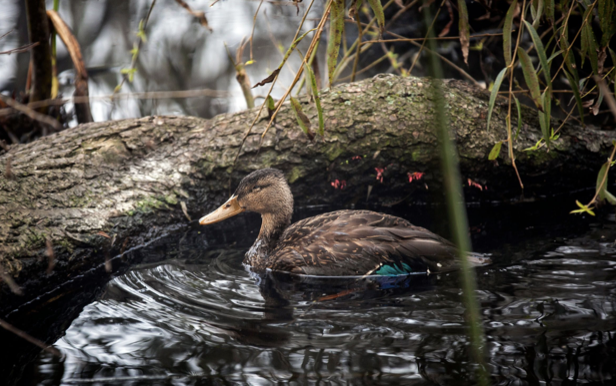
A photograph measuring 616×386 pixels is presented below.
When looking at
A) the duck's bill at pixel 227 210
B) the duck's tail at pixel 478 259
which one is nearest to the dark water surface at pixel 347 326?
the duck's tail at pixel 478 259

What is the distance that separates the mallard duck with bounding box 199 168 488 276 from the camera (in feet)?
12.3

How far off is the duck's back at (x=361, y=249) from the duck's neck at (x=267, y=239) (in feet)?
0.30

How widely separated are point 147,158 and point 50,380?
113 inches

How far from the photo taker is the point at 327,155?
5.01 m

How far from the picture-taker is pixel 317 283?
147 inches

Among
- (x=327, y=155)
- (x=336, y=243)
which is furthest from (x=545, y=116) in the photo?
(x=327, y=155)

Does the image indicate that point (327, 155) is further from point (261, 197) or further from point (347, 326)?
point (347, 326)

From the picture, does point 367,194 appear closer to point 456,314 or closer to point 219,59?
point 456,314

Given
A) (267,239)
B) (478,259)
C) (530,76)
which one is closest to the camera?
(530,76)

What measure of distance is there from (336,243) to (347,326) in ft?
3.49

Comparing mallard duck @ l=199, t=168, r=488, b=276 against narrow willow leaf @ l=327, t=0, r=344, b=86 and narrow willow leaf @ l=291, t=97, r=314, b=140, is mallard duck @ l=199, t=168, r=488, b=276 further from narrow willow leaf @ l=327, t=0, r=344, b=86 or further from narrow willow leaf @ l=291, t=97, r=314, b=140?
narrow willow leaf @ l=327, t=0, r=344, b=86

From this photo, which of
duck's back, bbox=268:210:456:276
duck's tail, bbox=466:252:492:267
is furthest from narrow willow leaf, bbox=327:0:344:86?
duck's tail, bbox=466:252:492:267

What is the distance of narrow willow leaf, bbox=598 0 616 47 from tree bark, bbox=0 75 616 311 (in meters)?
2.12

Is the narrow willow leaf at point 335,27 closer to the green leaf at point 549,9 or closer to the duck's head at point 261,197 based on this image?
the green leaf at point 549,9
